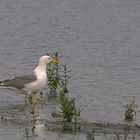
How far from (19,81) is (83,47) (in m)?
5.02

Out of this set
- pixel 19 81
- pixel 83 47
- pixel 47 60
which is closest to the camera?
pixel 19 81

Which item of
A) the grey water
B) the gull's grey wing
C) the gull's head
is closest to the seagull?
the gull's grey wing

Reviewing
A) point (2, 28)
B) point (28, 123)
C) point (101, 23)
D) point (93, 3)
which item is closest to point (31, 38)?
point (2, 28)

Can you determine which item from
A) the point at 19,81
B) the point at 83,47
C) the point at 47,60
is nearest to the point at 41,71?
the point at 47,60

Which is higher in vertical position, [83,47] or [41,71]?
[83,47]

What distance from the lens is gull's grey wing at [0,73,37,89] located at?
1420 cm

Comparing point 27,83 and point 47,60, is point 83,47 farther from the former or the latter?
point 27,83

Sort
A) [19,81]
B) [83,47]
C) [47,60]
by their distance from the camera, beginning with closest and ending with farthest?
[19,81]
[47,60]
[83,47]

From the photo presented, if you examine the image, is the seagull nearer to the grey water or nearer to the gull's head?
the grey water

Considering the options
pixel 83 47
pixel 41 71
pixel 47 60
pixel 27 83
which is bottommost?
pixel 27 83

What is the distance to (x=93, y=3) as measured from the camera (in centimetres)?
2414

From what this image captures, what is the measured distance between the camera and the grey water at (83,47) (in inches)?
543

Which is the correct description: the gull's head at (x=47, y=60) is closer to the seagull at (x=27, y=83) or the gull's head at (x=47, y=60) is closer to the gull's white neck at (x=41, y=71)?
the gull's white neck at (x=41, y=71)

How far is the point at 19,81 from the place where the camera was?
47.0ft
